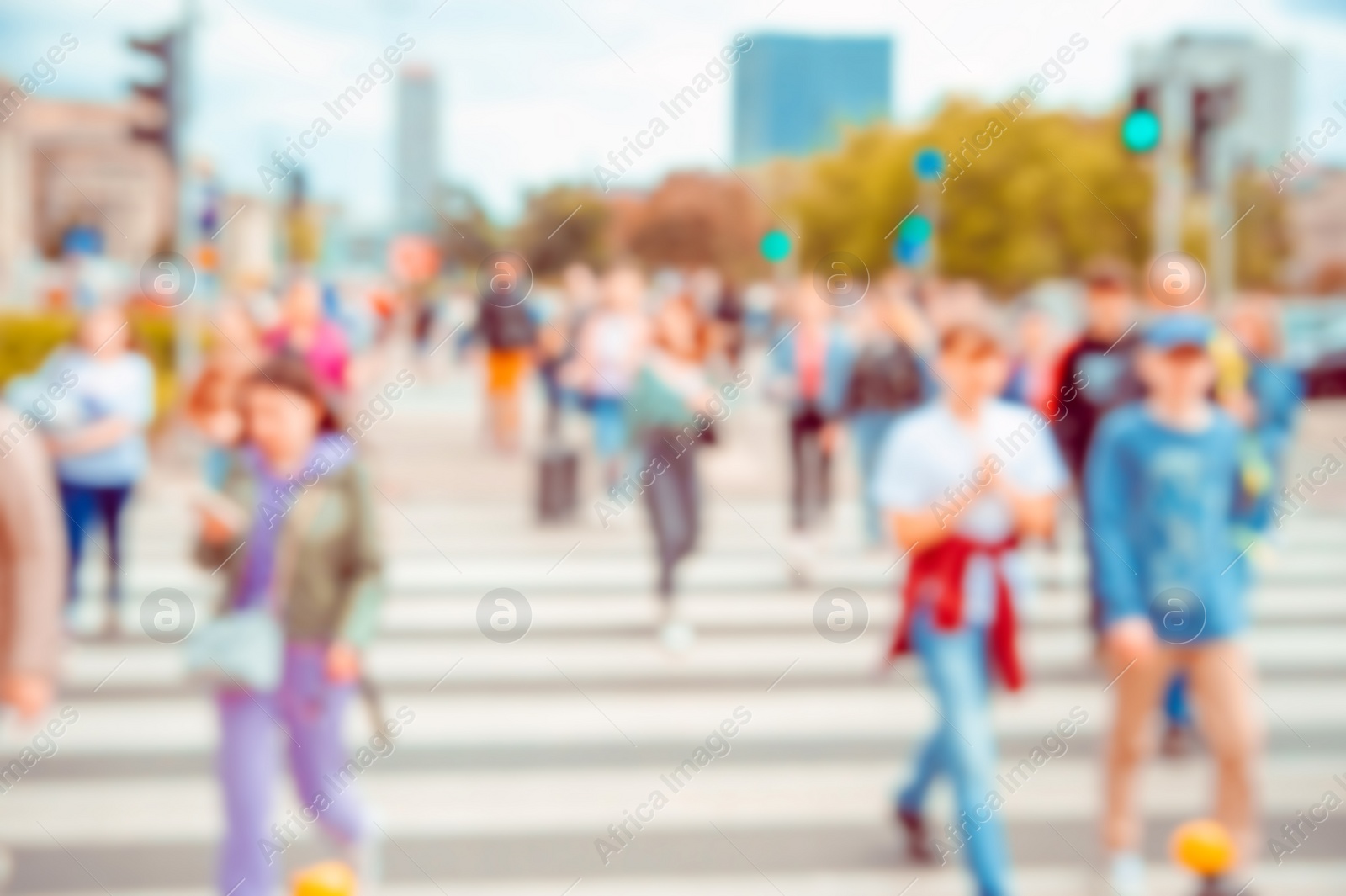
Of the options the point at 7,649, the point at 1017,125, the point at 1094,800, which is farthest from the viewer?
the point at 1017,125

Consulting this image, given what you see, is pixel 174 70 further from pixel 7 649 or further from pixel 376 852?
pixel 7 649

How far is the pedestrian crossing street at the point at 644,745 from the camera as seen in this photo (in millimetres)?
4797

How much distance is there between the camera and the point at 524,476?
14672mm

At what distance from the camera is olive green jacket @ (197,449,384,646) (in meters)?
4.22

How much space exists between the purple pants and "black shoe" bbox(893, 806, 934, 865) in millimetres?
1673

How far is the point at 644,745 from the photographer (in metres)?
6.10

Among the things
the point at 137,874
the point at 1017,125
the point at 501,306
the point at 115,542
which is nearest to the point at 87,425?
the point at 115,542

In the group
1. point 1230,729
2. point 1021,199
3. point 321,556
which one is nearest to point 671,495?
point 321,556

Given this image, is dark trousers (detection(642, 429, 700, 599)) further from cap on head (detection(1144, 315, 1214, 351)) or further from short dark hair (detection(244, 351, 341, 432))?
short dark hair (detection(244, 351, 341, 432))

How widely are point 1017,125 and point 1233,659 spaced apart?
6173 centimetres

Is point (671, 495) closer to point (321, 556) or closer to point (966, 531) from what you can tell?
point (966, 531)

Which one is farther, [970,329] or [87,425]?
[87,425]

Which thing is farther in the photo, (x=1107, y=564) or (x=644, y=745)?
(x=644, y=745)

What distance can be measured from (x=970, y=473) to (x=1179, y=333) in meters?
0.77
